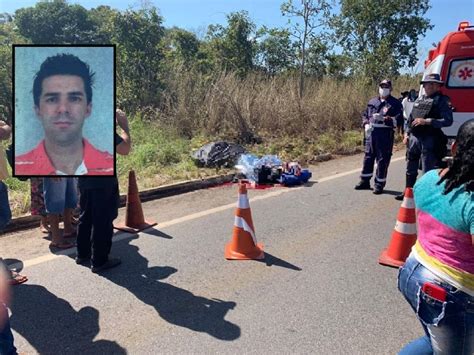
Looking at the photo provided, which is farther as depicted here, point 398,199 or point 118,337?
point 398,199

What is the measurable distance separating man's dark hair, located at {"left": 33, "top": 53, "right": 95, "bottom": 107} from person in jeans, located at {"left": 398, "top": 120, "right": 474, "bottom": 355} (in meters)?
2.72

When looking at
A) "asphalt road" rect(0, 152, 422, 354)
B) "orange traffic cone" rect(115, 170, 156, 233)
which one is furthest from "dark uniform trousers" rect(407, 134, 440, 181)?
"orange traffic cone" rect(115, 170, 156, 233)

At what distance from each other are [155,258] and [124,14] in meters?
11.7

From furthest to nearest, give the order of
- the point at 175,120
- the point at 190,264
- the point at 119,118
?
1. the point at 175,120
2. the point at 190,264
3. the point at 119,118

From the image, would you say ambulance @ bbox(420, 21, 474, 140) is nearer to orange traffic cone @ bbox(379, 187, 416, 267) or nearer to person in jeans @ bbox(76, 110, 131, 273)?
orange traffic cone @ bbox(379, 187, 416, 267)

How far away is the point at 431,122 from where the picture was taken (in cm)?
627

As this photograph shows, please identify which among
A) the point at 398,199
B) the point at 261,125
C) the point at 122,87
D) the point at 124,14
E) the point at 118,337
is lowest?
the point at 118,337

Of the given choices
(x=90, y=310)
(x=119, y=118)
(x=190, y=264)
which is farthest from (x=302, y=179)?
(x=90, y=310)

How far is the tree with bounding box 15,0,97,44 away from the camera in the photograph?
5325 cm

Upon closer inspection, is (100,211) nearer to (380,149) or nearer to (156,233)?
(156,233)

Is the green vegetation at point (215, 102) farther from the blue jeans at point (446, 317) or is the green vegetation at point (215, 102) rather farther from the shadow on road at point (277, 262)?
the blue jeans at point (446, 317)

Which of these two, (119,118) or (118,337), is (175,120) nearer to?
(119,118)

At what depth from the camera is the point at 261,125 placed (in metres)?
12.7

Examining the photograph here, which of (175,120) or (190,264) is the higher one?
(175,120)
